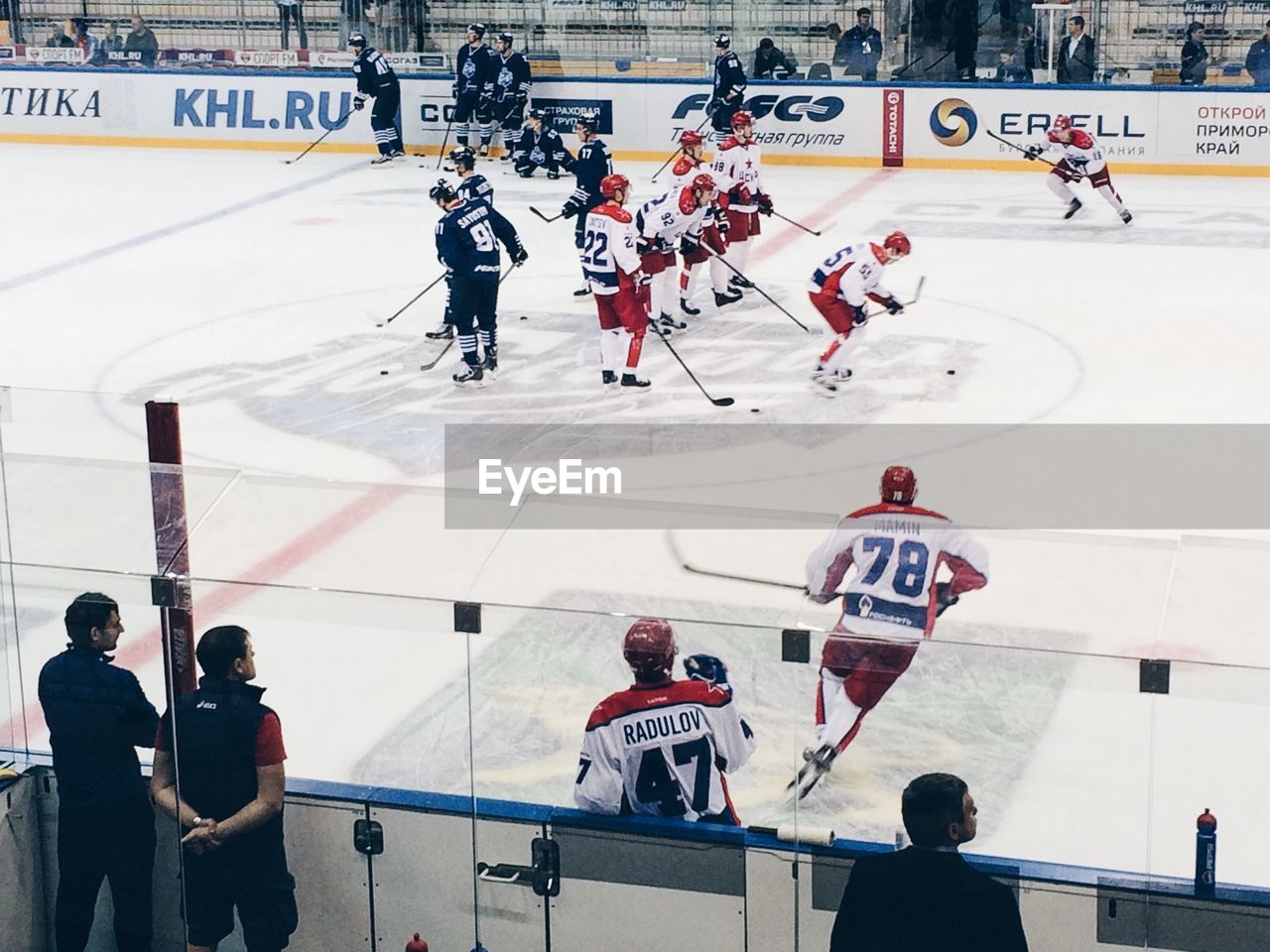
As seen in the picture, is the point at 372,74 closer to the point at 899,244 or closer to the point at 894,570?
the point at 899,244

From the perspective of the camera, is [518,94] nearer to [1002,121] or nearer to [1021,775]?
[1002,121]

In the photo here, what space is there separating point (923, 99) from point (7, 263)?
9106 millimetres

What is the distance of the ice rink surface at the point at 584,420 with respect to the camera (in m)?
4.13

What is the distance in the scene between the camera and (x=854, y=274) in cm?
1090

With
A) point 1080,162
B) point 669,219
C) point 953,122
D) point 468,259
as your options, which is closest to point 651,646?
point 468,259

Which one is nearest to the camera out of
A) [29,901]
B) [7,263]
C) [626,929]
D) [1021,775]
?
[1021,775]

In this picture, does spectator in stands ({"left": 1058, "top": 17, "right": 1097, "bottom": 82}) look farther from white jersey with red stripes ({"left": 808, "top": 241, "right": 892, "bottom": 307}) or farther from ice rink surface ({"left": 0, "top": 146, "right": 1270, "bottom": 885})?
white jersey with red stripes ({"left": 808, "top": 241, "right": 892, "bottom": 307})

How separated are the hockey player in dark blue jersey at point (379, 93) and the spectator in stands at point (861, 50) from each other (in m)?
4.67

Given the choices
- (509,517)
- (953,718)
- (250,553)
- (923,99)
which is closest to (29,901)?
(250,553)

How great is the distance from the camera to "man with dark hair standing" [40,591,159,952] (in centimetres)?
471

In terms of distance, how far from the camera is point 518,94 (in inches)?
777

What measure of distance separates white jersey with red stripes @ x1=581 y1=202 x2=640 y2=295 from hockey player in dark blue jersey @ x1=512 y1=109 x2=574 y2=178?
788 centimetres

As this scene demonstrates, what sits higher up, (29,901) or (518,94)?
(518,94)

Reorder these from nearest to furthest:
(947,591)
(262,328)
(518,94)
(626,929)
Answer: (626,929), (947,591), (262,328), (518,94)
